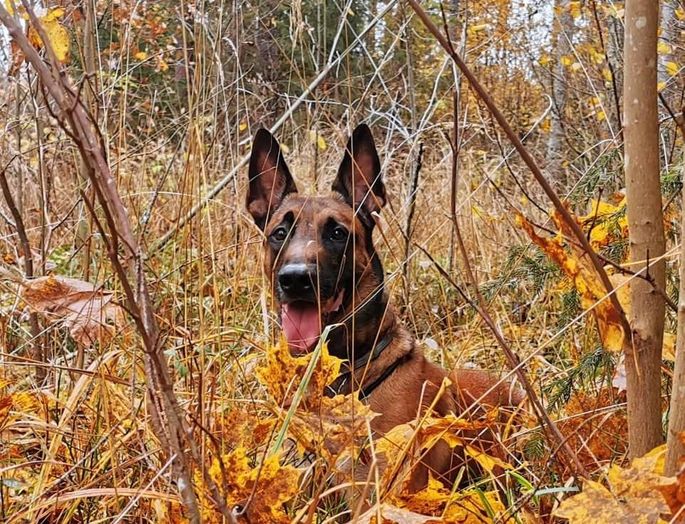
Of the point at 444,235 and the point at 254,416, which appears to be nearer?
the point at 254,416

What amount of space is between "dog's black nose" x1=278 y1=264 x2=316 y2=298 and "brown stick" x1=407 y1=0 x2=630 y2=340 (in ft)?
5.62

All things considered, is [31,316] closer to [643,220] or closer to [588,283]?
[588,283]

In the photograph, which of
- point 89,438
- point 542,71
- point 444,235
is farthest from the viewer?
point 542,71

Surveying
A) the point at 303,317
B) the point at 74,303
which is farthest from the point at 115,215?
the point at 303,317

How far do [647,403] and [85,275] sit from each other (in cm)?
193

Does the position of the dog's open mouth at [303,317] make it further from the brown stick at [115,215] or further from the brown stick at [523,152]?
the brown stick at [115,215]

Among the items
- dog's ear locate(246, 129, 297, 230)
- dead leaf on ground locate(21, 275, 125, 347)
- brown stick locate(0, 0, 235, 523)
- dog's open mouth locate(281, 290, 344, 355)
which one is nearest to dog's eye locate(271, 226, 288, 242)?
dog's ear locate(246, 129, 297, 230)

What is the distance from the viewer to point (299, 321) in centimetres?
304

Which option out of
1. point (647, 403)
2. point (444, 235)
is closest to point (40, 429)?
point (647, 403)

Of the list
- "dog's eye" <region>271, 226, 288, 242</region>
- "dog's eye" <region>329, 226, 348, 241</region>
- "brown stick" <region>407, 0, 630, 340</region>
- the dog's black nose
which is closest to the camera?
"brown stick" <region>407, 0, 630, 340</region>

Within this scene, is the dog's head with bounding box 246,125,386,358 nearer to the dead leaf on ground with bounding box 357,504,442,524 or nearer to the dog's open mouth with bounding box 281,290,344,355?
the dog's open mouth with bounding box 281,290,344,355

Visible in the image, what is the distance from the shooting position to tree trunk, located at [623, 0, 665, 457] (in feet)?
4.14

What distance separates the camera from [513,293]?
3.81 metres

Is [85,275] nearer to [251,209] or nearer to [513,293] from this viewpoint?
[251,209]
